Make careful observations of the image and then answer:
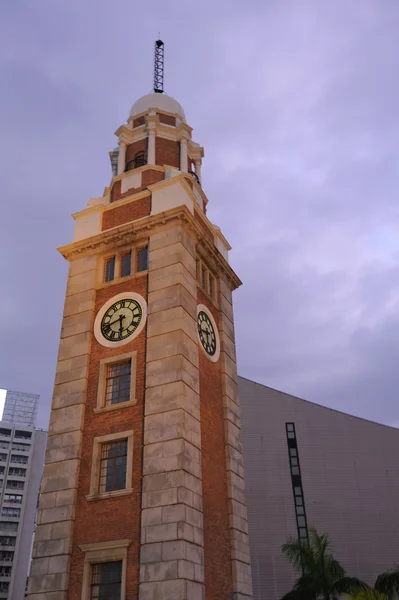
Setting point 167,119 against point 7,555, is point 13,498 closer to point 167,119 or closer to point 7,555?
point 7,555

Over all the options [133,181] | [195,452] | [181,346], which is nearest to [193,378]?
[181,346]

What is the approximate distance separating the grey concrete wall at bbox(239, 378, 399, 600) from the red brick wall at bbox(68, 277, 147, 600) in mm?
24417

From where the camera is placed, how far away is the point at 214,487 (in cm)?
2153

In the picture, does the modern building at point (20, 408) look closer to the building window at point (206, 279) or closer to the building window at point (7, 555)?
the building window at point (7, 555)

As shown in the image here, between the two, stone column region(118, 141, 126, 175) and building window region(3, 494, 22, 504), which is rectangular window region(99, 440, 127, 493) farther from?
building window region(3, 494, 22, 504)

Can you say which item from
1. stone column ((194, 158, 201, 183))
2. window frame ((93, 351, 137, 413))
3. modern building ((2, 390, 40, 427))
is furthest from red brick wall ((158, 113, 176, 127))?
modern building ((2, 390, 40, 427))

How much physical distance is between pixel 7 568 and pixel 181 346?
81.0 m

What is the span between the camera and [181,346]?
21406 millimetres

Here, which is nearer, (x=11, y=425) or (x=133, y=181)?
(x=133, y=181)

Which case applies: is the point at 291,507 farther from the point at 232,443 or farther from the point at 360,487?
the point at 232,443

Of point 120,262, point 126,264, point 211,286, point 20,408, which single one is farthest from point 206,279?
point 20,408

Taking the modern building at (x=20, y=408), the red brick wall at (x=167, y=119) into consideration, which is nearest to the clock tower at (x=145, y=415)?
the red brick wall at (x=167, y=119)

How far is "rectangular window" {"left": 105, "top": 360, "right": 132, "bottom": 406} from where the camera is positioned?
72.8 feet

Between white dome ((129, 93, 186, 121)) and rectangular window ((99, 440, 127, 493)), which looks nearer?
rectangular window ((99, 440, 127, 493))
